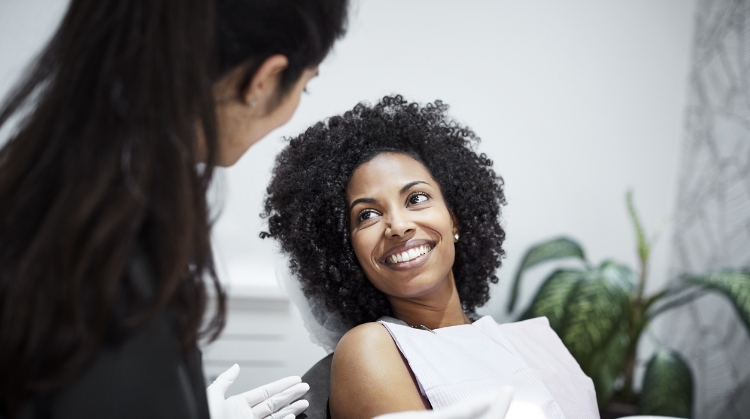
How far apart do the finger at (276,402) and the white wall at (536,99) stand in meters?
0.99

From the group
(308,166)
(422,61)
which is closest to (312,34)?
(308,166)

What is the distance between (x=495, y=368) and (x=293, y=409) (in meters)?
0.45

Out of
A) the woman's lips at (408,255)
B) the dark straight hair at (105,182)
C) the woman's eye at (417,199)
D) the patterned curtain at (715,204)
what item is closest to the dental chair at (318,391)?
the woman's lips at (408,255)

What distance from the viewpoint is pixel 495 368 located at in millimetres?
1443

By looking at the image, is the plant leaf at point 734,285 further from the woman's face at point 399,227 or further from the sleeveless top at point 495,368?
the woman's face at point 399,227

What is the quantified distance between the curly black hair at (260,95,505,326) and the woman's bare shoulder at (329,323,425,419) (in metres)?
0.28

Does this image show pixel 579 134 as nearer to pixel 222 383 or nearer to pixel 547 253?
pixel 547 253

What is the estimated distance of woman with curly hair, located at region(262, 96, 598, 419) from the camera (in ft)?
4.46

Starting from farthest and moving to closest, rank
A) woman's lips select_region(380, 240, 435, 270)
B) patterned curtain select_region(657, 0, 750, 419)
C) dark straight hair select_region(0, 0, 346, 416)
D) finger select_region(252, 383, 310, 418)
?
patterned curtain select_region(657, 0, 750, 419) < woman's lips select_region(380, 240, 435, 270) < finger select_region(252, 383, 310, 418) < dark straight hair select_region(0, 0, 346, 416)

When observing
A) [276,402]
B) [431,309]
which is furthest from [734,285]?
[276,402]

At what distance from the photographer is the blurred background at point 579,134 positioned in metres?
2.45

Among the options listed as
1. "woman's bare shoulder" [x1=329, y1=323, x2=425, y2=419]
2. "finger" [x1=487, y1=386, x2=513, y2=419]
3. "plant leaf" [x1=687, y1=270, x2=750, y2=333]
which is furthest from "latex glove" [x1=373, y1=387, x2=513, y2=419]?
"plant leaf" [x1=687, y1=270, x2=750, y2=333]

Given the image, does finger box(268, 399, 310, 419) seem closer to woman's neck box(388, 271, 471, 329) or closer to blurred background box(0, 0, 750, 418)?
woman's neck box(388, 271, 471, 329)

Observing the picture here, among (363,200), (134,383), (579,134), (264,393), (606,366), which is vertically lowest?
(606,366)
